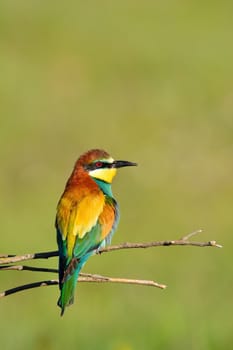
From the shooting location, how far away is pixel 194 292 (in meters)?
6.44

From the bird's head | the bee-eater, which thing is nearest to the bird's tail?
the bee-eater

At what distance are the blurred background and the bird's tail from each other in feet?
2.84

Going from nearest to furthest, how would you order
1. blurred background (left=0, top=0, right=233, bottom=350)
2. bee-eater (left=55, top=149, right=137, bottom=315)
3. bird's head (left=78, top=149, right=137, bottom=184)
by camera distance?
bee-eater (left=55, top=149, right=137, bottom=315), bird's head (left=78, top=149, right=137, bottom=184), blurred background (left=0, top=0, right=233, bottom=350)

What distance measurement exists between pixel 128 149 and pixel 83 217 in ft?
20.7

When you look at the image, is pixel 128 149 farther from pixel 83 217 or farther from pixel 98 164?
pixel 83 217

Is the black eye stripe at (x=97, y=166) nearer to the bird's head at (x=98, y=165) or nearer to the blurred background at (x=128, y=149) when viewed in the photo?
the bird's head at (x=98, y=165)

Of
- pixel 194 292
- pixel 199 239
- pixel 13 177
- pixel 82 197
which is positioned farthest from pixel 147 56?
pixel 82 197

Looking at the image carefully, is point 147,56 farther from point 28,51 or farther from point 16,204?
point 16,204

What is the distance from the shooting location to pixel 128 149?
10.4 metres

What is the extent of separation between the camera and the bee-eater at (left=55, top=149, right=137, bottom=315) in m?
3.95

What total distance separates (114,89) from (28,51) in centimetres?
133

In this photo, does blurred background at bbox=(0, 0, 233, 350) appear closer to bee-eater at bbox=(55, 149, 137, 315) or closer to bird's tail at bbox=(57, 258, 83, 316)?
bee-eater at bbox=(55, 149, 137, 315)

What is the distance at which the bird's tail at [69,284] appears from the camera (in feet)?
12.5

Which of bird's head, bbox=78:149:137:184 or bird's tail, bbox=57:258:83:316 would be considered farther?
bird's head, bbox=78:149:137:184
